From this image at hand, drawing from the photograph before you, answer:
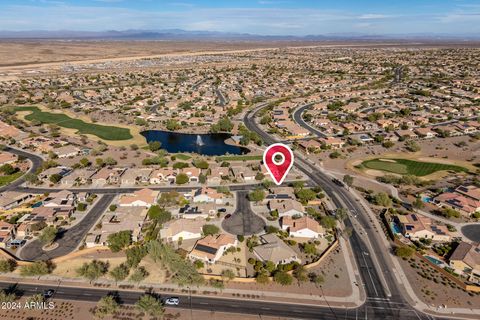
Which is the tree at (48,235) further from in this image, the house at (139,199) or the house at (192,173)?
the house at (192,173)

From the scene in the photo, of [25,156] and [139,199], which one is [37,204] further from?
[25,156]

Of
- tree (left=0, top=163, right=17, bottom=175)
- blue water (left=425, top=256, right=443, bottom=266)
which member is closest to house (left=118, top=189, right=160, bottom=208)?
tree (left=0, top=163, right=17, bottom=175)

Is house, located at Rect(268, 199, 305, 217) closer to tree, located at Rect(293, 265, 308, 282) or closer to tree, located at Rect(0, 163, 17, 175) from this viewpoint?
tree, located at Rect(293, 265, 308, 282)

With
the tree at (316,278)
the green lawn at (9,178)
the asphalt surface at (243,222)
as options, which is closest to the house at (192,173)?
the asphalt surface at (243,222)

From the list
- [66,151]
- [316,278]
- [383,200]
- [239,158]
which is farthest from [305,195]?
[66,151]

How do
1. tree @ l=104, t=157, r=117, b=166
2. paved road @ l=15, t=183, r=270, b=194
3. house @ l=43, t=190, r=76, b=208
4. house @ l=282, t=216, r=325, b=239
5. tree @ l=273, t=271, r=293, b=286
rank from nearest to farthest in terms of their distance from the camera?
1. tree @ l=273, t=271, r=293, b=286
2. house @ l=282, t=216, r=325, b=239
3. house @ l=43, t=190, r=76, b=208
4. paved road @ l=15, t=183, r=270, b=194
5. tree @ l=104, t=157, r=117, b=166

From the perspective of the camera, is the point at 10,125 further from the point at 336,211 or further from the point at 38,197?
the point at 336,211

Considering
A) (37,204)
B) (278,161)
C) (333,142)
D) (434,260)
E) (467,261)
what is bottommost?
(434,260)
